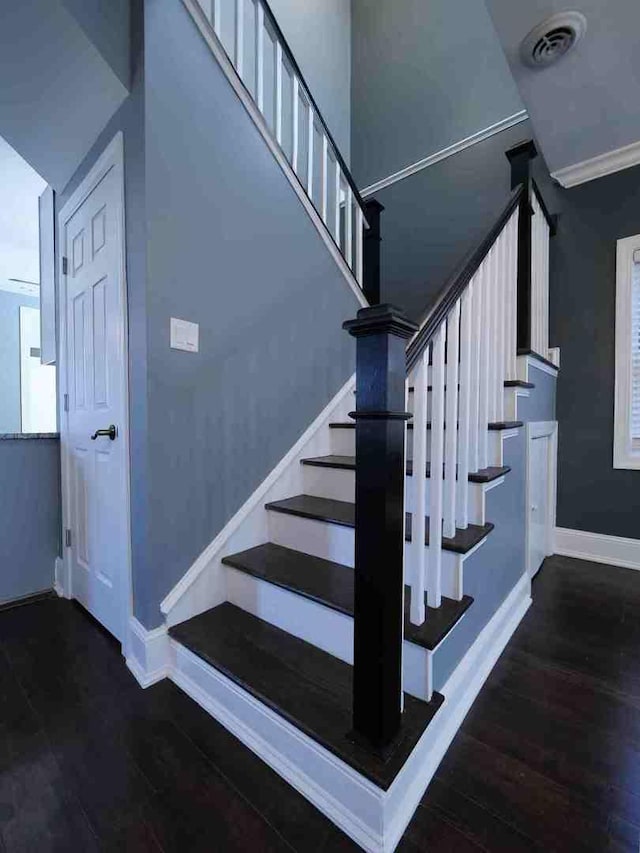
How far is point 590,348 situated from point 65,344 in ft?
10.5

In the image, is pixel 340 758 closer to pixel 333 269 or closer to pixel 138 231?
pixel 138 231

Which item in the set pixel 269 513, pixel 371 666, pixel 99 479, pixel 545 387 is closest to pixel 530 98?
pixel 545 387

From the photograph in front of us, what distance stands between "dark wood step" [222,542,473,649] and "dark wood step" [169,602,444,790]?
0.18 metres

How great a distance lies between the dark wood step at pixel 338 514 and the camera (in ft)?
4.19

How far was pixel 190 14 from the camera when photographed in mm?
1503

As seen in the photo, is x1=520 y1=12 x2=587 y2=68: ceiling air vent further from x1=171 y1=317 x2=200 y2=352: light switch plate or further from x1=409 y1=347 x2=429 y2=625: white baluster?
x1=171 y1=317 x2=200 y2=352: light switch plate

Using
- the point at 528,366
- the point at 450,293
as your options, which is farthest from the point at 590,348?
the point at 450,293

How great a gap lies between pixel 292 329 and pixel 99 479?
1.17 meters

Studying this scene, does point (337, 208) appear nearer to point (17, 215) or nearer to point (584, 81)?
point (584, 81)

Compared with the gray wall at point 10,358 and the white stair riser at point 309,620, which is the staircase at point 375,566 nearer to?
the white stair riser at point 309,620

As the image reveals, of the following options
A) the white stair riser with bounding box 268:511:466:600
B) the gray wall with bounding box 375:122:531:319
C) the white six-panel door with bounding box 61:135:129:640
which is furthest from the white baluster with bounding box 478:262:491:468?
the white six-panel door with bounding box 61:135:129:640

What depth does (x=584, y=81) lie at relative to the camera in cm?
204

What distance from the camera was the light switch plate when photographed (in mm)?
1469

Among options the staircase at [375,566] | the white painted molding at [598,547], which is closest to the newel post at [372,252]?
the staircase at [375,566]
